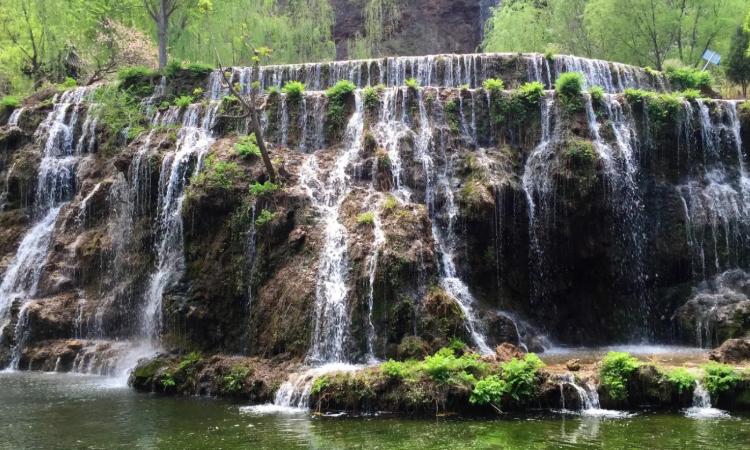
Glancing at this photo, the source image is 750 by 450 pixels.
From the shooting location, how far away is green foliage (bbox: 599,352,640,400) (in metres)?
12.9

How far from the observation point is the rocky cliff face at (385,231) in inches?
663

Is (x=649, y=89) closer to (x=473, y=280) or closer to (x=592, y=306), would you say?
(x=592, y=306)

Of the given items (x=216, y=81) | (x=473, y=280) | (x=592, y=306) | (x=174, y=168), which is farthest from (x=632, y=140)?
(x=216, y=81)

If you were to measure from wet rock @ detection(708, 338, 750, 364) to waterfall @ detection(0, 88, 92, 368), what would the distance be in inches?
723

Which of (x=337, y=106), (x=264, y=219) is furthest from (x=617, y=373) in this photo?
(x=337, y=106)

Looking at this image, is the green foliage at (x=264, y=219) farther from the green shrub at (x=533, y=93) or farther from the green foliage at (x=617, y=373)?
the green shrub at (x=533, y=93)

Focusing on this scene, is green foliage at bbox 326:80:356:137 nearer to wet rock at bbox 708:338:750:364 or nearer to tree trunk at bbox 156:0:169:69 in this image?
tree trunk at bbox 156:0:169:69

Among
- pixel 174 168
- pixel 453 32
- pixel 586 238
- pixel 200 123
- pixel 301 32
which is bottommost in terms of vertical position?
pixel 586 238

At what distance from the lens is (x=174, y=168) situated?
20.7 m

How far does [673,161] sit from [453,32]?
37.8 m

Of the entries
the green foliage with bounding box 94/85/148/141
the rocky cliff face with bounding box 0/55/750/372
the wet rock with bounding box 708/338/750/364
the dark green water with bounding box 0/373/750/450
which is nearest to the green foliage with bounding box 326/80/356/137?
the rocky cliff face with bounding box 0/55/750/372

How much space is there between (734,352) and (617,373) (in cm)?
360

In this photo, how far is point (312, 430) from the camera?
38.2ft

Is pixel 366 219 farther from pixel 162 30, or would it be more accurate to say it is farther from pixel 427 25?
pixel 427 25
